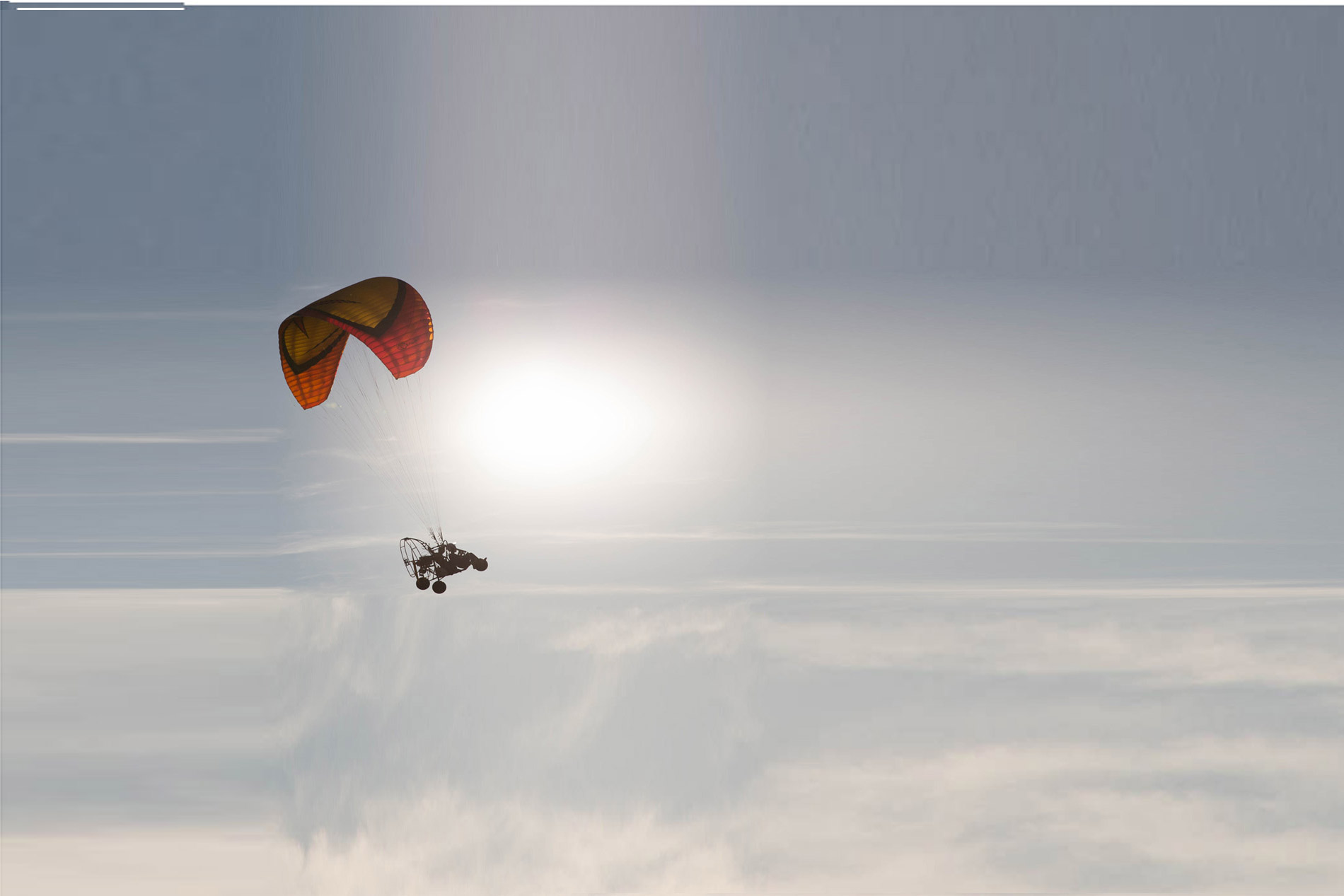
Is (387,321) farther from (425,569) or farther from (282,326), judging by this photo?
(425,569)

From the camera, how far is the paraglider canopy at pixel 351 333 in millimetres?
42094

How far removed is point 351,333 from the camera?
42594 mm

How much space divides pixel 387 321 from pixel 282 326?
311 cm

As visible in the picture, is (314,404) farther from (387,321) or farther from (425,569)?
(425,569)

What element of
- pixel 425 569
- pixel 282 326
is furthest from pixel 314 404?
pixel 425 569

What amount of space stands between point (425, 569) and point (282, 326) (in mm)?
8464

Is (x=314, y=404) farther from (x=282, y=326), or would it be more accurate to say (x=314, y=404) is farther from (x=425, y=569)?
(x=425, y=569)

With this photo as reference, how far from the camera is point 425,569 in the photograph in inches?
1715

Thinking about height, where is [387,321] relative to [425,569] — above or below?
above

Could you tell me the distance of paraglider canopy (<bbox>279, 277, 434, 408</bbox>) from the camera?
4209cm

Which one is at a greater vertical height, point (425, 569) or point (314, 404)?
point (314, 404)

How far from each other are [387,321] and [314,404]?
333cm

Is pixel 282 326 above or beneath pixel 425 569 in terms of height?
above

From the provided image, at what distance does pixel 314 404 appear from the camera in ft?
140
